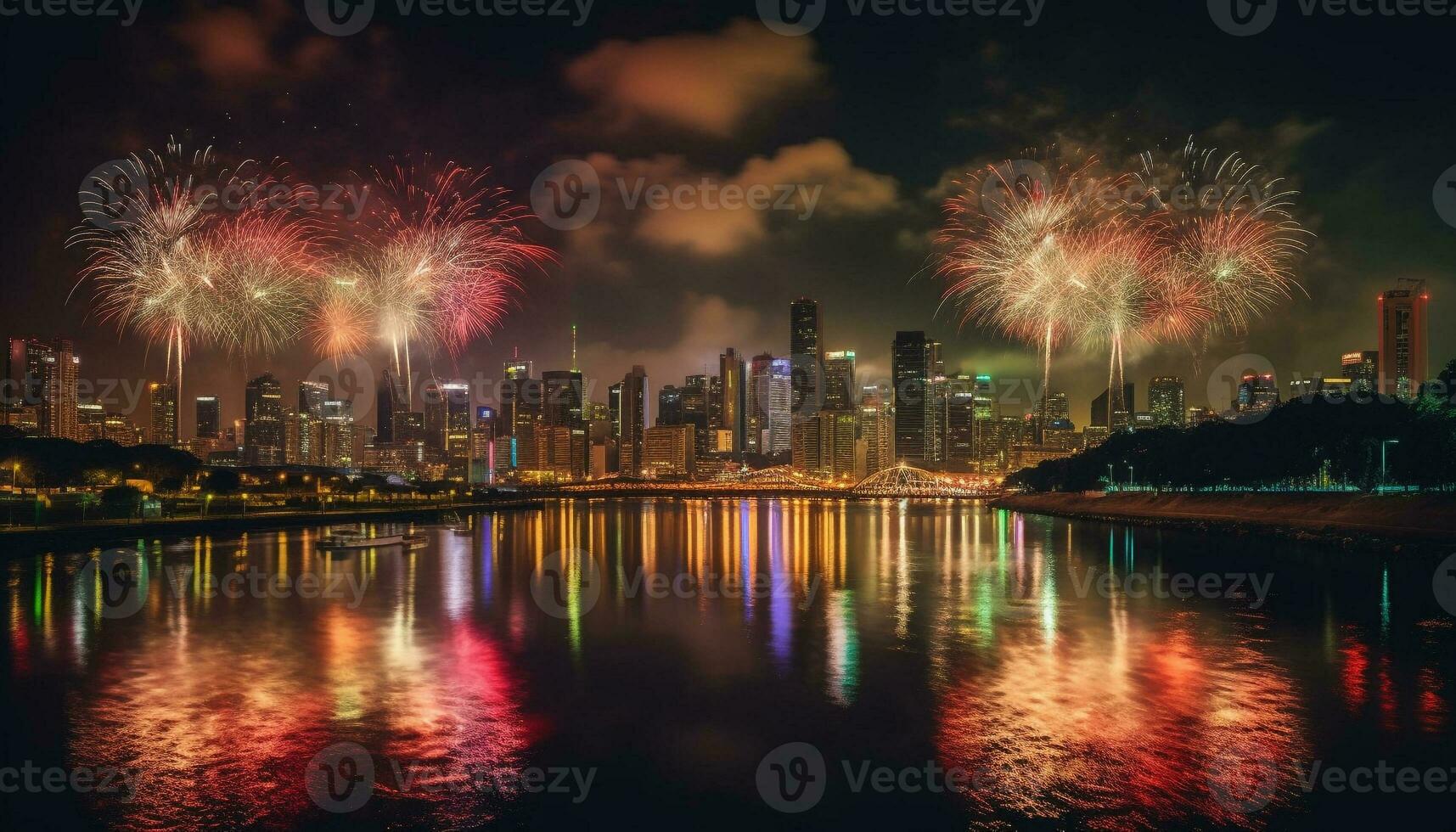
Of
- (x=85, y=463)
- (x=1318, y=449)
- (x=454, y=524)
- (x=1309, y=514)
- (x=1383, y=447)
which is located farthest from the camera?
(x=454, y=524)

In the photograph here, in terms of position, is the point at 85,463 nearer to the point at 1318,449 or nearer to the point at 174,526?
the point at 174,526

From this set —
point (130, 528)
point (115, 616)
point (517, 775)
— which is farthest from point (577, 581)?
point (130, 528)

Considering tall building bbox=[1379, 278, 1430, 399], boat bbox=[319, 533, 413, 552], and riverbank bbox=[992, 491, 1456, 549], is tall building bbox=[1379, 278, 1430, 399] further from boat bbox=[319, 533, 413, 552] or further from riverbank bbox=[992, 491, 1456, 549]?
boat bbox=[319, 533, 413, 552]

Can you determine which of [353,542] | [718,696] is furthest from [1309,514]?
[353,542]

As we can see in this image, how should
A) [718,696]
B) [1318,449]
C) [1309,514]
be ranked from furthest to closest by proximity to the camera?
[1318,449]
[1309,514]
[718,696]

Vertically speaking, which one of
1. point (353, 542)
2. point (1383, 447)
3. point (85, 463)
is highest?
point (1383, 447)

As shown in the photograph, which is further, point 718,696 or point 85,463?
point 85,463

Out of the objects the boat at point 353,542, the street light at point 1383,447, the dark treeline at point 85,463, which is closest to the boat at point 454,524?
the boat at point 353,542

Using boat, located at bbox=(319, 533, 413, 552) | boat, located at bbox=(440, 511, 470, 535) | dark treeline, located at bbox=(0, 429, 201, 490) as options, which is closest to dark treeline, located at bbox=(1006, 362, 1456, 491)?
boat, located at bbox=(319, 533, 413, 552)
